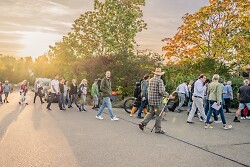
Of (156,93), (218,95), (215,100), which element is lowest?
(215,100)

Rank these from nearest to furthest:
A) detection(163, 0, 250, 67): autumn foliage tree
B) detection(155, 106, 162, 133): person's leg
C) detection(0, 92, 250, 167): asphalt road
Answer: detection(0, 92, 250, 167): asphalt road < detection(155, 106, 162, 133): person's leg < detection(163, 0, 250, 67): autumn foliage tree

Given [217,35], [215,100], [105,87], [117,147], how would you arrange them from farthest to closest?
[217,35], [105,87], [215,100], [117,147]

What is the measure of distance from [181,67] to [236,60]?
552 centimetres

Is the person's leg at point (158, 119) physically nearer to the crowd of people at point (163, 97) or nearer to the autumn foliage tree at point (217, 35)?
the crowd of people at point (163, 97)

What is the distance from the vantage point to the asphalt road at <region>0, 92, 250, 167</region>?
17.1 ft

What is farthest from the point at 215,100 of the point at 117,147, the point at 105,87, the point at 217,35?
the point at 217,35

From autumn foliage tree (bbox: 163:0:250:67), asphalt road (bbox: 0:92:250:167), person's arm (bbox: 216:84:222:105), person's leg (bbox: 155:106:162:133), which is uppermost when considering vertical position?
autumn foliage tree (bbox: 163:0:250:67)

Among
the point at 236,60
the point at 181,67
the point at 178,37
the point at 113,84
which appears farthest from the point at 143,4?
the point at 113,84

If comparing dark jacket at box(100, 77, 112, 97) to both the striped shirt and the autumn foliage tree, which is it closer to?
the striped shirt

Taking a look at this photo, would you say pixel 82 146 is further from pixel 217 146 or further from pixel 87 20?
pixel 87 20

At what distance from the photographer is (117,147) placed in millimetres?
6336

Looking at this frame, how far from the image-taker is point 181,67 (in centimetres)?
2450

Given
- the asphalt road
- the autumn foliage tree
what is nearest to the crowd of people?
the asphalt road

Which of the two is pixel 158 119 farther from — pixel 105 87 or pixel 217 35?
pixel 217 35
